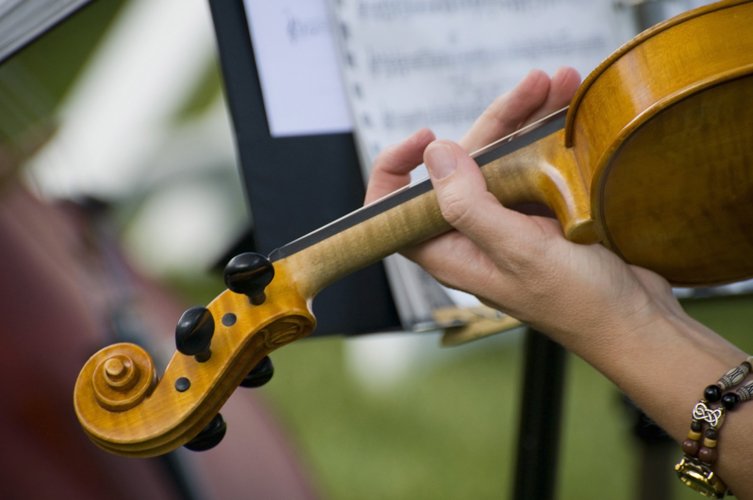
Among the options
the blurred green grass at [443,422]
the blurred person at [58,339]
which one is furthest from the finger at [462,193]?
the blurred green grass at [443,422]

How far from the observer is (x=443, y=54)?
3.61 ft

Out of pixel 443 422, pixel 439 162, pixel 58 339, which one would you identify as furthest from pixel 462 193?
pixel 443 422

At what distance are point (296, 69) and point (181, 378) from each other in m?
0.41

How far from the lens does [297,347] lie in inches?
88.2

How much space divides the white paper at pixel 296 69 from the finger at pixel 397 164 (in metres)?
0.16

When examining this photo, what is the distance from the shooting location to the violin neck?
2.56ft

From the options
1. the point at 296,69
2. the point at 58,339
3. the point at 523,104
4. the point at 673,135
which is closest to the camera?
the point at 673,135

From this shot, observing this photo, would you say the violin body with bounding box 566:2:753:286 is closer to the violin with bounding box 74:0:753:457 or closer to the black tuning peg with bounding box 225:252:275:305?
the violin with bounding box 74:0:753:457

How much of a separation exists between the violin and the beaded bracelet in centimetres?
11

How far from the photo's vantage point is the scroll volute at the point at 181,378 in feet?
2.37

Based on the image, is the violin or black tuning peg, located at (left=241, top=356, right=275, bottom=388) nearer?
the violin

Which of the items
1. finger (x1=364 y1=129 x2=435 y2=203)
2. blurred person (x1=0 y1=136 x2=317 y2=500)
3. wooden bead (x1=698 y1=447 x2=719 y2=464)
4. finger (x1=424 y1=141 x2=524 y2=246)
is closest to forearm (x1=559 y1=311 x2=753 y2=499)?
wooden bead (x1=698 y1=447 x2=719 y2=464)

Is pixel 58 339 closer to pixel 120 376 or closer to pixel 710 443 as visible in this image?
pixel 120 376

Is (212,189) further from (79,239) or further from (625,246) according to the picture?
(625,246)
